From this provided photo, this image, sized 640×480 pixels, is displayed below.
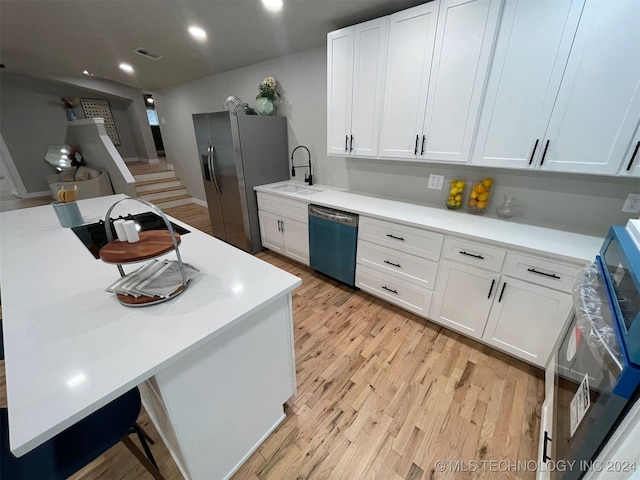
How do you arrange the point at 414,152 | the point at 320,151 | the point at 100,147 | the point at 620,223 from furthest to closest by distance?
the point at 100,147
the point at 320,151
the point at 414,152
the point at 620,223

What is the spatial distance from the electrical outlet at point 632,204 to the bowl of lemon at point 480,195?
28.6 inches

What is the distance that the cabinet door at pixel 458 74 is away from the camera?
1.55m

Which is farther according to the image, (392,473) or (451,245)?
(451,245)

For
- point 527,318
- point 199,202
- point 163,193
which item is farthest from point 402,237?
point 163,193

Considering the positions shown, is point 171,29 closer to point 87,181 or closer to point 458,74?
point 458,74

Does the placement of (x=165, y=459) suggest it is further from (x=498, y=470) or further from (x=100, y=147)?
(x=100, y=147)

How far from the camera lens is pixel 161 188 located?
536cm

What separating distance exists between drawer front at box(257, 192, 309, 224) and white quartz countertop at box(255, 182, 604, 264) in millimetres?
89

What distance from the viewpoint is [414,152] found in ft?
6.59

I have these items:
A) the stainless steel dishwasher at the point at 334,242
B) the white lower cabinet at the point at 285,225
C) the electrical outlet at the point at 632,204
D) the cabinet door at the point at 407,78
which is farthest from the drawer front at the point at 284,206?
the electrical outlet at the point at 632,204

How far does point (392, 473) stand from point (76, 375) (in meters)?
1.35

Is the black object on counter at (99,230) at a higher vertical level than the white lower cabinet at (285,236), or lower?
higher

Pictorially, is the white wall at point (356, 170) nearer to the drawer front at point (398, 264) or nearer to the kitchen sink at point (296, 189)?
the kitchen sink at point (296, 189)

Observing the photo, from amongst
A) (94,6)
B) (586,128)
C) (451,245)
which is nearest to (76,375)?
(451,245)
